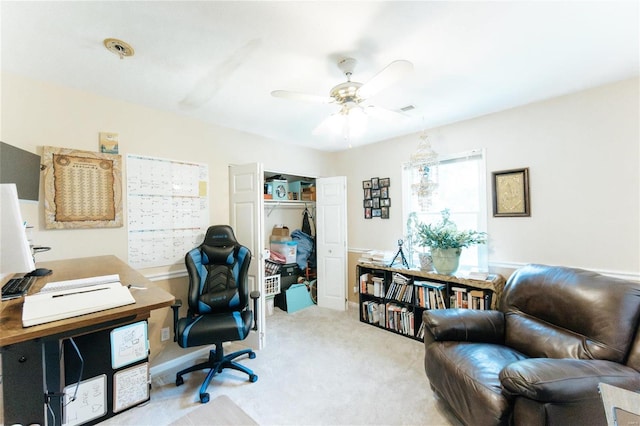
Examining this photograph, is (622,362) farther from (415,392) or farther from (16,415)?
(16,415)

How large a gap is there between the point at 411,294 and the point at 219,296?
6.86 feet

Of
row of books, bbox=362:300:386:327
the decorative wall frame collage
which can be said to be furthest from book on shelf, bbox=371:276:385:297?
the decorative wall frame collage

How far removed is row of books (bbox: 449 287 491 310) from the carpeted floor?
623mm

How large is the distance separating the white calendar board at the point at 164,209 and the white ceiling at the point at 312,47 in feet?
1.99

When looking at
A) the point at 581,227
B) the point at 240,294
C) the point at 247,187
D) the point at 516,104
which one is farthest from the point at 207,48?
the point at 581,227

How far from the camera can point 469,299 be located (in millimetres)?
2605

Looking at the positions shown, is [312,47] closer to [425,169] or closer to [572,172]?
[425,169]

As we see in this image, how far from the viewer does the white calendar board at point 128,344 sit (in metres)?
1.18

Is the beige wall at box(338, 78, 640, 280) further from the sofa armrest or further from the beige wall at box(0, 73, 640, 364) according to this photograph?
the sofa armrest

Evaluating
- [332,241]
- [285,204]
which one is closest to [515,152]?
[332,241]

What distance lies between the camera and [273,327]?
3295mm

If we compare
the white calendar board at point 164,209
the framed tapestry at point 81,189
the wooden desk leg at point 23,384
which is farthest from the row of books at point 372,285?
the wooden desk leg at point 23,384

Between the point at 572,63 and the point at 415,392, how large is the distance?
8.80 ft

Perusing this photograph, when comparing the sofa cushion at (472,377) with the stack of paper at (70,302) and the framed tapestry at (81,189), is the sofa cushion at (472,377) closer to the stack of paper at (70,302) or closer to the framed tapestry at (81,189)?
the stack of paper at (70,302)
